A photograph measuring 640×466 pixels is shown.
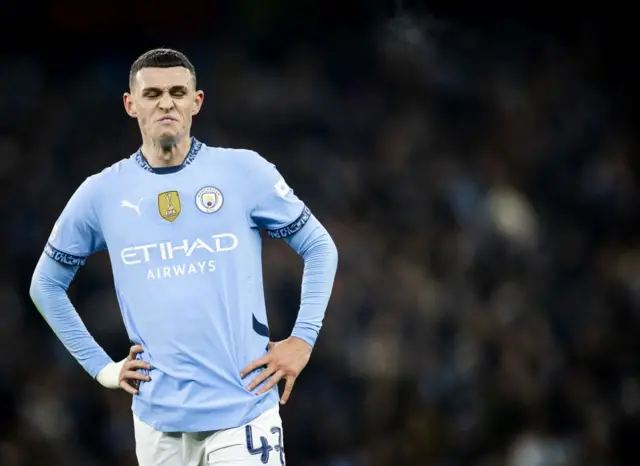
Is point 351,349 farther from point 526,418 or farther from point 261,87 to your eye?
point 261,87

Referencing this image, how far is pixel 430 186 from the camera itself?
9.27 m

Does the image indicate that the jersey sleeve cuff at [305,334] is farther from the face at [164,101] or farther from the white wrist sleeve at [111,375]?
the face at [164,101]

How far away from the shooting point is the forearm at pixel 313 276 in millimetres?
4043

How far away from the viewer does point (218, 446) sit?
3.83m

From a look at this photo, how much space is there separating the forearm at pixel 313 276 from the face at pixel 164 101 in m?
0.57

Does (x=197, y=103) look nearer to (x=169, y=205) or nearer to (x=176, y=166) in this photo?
(x=176, y=166)

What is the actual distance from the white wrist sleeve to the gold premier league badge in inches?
21.7

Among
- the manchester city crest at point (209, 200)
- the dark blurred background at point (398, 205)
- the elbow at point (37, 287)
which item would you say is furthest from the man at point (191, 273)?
the dark blurred background at point (398, 205)

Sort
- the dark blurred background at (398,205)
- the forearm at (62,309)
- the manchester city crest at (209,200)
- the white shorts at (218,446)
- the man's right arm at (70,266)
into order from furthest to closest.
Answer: the dark blurred background at (398,205) → the forearm at (62,309) → the man's right arm at (70,266) → the manchester city crest at (209,200) → the white shorts at (218,446)

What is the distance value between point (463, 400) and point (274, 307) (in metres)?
1.51

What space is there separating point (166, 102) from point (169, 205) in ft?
1.18

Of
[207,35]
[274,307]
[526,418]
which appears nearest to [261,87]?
[207,35]

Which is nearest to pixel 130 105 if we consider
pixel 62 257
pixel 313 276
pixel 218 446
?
pixel 62 257

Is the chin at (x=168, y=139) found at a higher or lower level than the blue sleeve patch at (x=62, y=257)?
higher
